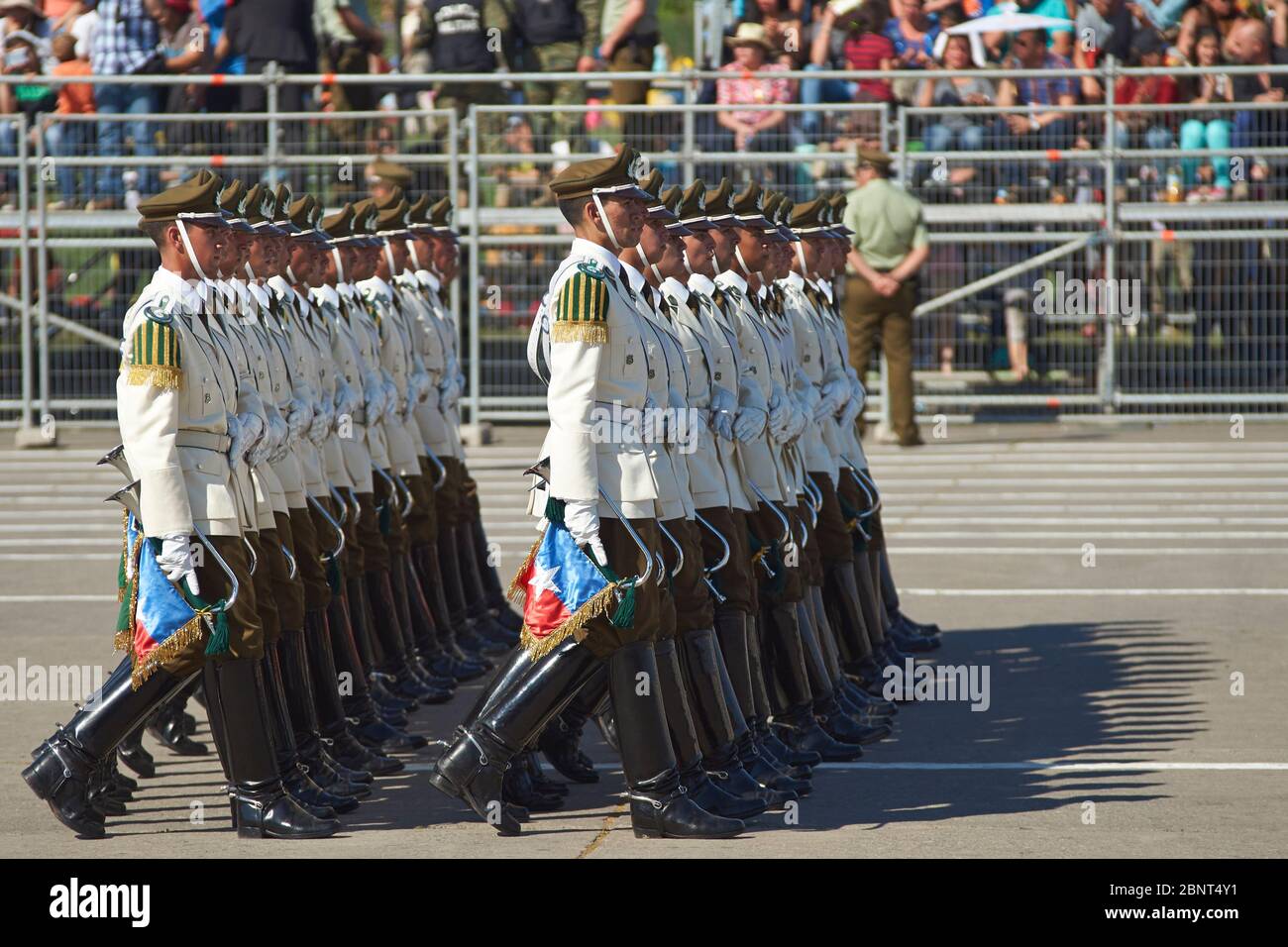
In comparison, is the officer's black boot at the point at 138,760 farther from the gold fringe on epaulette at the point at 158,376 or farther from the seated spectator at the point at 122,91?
the seated spectator at the point at 122,91

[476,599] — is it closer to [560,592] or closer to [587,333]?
[560,592]

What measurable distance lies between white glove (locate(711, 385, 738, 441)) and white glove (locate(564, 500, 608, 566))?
1288 millimetres

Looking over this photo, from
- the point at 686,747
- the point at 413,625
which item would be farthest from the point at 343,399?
the point at 686,747

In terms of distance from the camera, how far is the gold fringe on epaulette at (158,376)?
719 cm

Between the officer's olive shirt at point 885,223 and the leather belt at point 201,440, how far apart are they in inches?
402

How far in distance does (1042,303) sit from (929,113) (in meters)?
1.82

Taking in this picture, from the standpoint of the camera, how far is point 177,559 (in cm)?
718

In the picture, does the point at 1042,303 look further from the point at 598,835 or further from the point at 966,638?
the point at 598,835

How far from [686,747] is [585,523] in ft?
2.88

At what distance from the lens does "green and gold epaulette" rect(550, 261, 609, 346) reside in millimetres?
7215

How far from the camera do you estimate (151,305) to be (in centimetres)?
734

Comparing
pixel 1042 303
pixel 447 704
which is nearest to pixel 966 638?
pixel 447 704

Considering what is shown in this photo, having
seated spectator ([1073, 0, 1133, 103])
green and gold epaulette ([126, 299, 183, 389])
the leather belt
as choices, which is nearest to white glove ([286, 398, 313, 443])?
the leather belt

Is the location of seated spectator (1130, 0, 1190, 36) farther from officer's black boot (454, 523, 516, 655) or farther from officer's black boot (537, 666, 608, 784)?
officer's black boot (537, 666, 608, 784)
